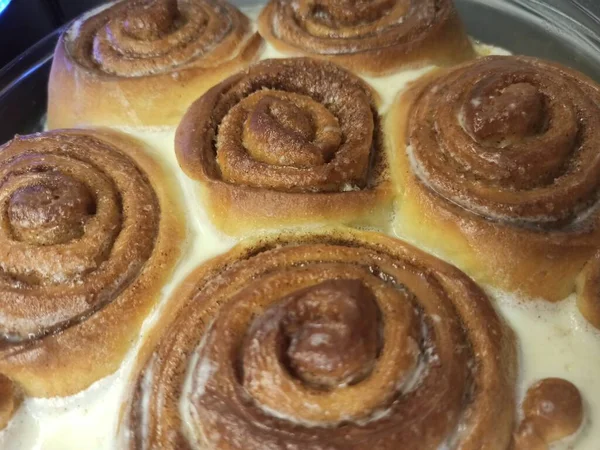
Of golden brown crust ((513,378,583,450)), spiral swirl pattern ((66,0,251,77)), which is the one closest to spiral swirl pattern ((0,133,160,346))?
spiral swirl pattern ((66,0,251,77))

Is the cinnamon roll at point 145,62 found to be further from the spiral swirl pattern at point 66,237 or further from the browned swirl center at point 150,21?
the spiral swirl pattern at point 66,237

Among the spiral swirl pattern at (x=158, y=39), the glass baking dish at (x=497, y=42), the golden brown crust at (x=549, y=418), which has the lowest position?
the golden brown crust at (x=549, y=418)

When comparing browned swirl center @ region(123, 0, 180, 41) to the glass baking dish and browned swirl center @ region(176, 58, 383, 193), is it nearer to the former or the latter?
browned swirl center @ region(176, 58, 383, 193)

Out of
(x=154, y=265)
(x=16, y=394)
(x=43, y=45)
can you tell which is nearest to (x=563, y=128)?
(x=154, y=265)

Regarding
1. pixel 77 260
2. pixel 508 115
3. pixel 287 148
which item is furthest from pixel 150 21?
pixel 508 115

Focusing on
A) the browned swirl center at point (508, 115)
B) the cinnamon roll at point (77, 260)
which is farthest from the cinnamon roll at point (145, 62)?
the browned swirl center at point (508, 115)

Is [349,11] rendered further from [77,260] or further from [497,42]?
[77,260]

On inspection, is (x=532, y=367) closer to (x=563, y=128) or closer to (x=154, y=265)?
(x=563, y=128)
